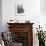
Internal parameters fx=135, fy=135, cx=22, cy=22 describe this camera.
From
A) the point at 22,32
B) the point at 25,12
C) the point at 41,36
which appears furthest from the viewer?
the point at 25,12

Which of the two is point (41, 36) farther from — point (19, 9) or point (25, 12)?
point (19, 9)

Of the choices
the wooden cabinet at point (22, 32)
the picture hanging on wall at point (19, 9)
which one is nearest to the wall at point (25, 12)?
the picture hanging on wall at point (19, 9)

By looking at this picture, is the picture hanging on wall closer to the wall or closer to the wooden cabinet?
the wall

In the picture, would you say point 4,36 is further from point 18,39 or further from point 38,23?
point 38,23

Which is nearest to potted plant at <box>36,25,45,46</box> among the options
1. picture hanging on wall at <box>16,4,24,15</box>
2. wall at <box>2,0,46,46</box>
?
wall at <box>2,0,46,46</box>

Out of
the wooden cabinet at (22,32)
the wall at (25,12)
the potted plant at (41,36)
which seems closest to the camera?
the potted plant at (41,36)

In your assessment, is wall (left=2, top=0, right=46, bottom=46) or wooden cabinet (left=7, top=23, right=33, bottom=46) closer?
wooden cabinet (left=7, top=23, right=33, bottom=46)

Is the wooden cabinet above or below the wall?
below

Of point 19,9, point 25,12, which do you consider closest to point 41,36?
point 25,12

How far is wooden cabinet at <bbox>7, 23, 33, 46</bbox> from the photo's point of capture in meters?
5.08

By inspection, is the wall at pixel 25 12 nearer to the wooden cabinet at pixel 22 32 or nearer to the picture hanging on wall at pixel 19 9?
the picture hanging on wall at pixel 19 9

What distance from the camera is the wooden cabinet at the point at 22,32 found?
5.08m

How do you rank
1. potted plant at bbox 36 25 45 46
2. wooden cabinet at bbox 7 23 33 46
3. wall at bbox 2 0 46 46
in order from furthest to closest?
1. wall at bbox 2 0 46 46
2. wooden cabinet at bbox 7 23 33 46
3. potted plant at bbox 36 25 45 46

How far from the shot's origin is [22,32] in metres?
5.15
